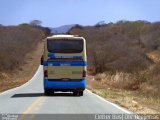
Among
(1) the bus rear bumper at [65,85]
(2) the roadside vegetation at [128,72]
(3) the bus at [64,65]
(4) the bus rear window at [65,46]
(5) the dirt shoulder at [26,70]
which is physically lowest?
(5) the dirt shoulder at [26,70]

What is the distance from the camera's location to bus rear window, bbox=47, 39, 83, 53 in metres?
28.1

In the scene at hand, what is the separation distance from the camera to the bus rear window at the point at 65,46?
2814cm

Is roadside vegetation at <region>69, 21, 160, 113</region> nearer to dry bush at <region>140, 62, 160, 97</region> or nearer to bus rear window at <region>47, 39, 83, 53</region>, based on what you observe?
dry bush at <region>140, 62, 160, 97</region>

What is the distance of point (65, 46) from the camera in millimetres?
28375

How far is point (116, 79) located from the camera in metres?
47.5

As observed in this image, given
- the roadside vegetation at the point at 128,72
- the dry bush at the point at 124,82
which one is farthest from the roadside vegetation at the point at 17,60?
the dry bush at the point at 124,82

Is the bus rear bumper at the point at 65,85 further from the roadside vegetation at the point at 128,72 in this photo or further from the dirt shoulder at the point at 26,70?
the dirt shoulder at the point at 26,70

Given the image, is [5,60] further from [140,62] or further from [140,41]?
[140,41]

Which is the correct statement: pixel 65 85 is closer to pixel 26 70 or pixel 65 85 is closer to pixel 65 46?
pixel 65 46

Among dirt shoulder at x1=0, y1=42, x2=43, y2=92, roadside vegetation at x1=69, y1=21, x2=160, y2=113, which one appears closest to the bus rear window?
roadside vegetation at x1=69, y1=21, x2=160, y2=113

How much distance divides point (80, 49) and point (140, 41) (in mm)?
83805

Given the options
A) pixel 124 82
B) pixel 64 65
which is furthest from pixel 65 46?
pixel 124 82

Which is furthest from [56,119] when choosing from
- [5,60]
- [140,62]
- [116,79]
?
[5,60]

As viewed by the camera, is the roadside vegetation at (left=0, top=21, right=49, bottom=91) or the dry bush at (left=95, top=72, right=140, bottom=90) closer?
the dry bush at (left=95, top=72, right=140, bottom=90)
